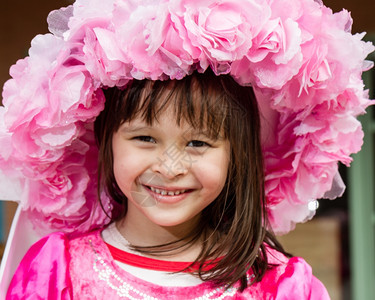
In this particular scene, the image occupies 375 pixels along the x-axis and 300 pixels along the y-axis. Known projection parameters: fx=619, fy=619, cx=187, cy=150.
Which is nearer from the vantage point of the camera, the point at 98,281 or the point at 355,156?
the point at 98,281

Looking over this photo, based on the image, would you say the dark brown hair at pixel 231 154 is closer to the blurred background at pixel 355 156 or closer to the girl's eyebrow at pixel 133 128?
the girl's eyebrow at pixel 133 128

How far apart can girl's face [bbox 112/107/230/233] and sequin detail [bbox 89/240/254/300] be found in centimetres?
11

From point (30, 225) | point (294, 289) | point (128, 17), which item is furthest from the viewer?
point (30, 225)

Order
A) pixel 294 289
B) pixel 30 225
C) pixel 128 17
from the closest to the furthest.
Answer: pixel 128 17 < pixel 294 289 < pixel 30 225

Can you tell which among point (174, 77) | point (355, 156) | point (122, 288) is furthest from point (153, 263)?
point (355, 156)

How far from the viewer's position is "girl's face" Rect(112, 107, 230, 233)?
944 mm

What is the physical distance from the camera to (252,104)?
1041mm

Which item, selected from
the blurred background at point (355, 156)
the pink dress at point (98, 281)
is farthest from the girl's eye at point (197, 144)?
the blurred background at point (355, 156)

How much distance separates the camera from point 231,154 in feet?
3.32

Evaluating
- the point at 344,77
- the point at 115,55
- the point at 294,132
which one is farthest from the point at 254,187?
the point at 115,55

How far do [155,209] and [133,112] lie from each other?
0.51 ft

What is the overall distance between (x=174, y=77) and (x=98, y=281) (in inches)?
13.9

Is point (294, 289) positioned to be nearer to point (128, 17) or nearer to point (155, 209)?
point (155, 209)

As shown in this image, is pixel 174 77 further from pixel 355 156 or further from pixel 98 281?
pixel 355 156
